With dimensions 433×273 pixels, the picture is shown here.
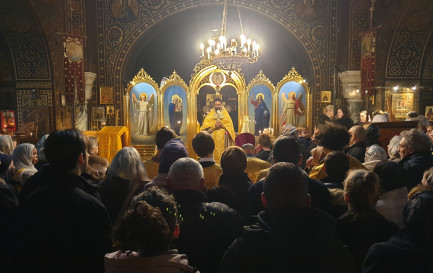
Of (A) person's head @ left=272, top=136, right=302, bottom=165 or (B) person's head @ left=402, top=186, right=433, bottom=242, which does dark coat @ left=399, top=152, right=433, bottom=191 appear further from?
(B) person's head @ left=402, top=186, right=433, bottom=242

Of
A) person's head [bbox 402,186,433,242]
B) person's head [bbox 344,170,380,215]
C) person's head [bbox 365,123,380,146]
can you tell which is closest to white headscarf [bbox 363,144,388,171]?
person's head [bbox 365,123,380,146]

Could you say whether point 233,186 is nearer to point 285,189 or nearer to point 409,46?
point 285,189

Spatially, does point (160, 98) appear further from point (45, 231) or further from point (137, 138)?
point (45, 231)

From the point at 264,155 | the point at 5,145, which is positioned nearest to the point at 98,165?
the point at 5,145

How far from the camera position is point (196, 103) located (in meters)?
12.5

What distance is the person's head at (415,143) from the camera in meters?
4.37

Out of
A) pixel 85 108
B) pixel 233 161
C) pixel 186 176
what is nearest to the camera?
pixel 186 176

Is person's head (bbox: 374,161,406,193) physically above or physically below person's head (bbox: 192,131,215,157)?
below

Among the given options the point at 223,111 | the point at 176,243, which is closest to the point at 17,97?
the point at 223,111

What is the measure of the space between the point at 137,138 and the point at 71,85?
253cm

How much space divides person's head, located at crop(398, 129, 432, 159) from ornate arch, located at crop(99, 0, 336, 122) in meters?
8.34

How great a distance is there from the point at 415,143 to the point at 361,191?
2.20 meters

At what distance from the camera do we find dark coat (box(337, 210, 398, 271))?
249 cm

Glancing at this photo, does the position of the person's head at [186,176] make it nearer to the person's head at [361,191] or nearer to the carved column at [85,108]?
the person's head at [361,191]
